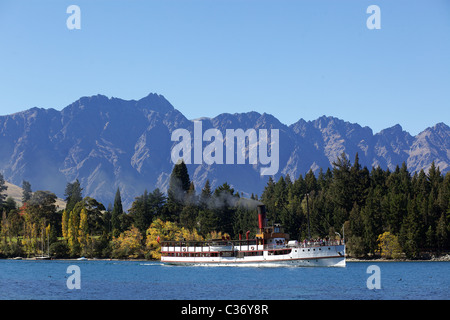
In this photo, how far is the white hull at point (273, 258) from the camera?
107 m

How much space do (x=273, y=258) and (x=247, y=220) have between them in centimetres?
4851

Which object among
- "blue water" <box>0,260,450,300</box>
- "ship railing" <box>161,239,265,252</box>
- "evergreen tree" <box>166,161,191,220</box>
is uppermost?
"evergreen tree" <box>166,161,191,220</box>

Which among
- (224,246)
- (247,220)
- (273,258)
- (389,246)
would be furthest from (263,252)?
(247,220)

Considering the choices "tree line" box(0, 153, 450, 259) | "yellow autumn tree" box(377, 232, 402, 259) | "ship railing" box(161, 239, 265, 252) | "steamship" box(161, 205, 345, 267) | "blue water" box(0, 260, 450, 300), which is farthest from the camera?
"tree line" box(0, 153, 450, 259)

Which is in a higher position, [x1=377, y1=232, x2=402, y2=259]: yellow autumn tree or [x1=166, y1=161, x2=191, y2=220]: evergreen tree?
[x1=166, y1=161, x2=191, y2=220]: evergreen tree

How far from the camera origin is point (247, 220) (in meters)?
160

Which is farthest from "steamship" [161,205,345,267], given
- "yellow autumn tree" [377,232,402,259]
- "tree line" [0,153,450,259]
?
"yellow autumn tree" [377,232,402,259]

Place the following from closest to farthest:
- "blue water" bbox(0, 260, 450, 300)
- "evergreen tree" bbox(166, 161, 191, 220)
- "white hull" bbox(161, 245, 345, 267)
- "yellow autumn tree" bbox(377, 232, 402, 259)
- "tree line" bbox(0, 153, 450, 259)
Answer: "blue water" bbox(0, 260, 450, 300), "white hull" bbox(161, 245, 345, 267), "yellow autumn tree" bbox(377, 232, 402, 259), "tree line" bbox(0, 153, 450, 259), "evergreen tree" bbox(166, 161, 191, 220)

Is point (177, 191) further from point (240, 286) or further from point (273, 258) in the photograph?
point (240, 286)

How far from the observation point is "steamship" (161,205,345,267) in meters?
107

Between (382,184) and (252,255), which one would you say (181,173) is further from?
(252,255)

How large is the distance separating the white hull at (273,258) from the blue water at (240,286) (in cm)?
753

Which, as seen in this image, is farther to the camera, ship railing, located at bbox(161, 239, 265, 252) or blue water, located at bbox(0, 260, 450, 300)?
ship railing, located at bbox(161, 239, 265, 252)

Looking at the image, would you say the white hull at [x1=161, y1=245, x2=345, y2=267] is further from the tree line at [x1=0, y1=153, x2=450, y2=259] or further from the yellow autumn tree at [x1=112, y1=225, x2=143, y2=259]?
the yellow autumn tree at [x1=112, y1=225, x2=143, y2=259]
